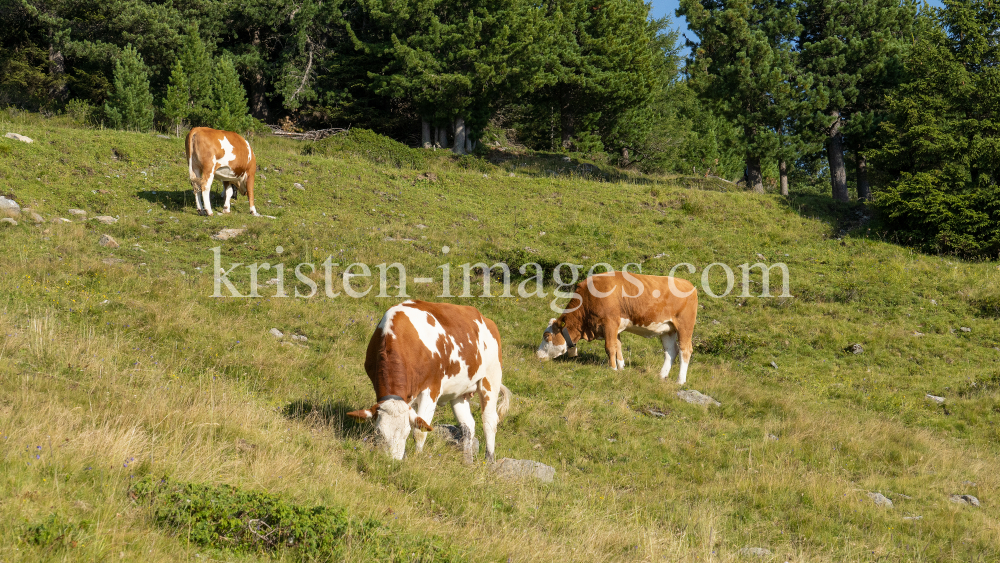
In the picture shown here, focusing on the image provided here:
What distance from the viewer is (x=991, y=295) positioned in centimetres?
1939

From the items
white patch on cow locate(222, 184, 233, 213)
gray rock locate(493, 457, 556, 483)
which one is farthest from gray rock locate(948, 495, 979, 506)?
white patch on cow locate(222, 184, 233, 213)

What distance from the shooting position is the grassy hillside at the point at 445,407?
5320 millimetres

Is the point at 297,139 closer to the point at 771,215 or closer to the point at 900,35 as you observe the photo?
the point at 771,215

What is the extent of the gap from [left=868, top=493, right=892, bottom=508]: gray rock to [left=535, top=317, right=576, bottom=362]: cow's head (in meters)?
6.57

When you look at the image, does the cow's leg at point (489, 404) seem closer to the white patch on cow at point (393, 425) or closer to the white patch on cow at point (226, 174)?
the white patch on cow at point (393, 425)

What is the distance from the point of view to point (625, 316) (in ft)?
46.2

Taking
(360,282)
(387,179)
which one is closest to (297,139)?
(387,179)

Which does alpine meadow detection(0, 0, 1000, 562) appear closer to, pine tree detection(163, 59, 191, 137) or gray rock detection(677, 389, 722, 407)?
gray rock detection(677, 389, 722, 407)

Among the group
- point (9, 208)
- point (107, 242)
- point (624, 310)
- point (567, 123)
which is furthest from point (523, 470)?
point (567, 123)

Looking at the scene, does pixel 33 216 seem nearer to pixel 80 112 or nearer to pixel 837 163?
pixel 80 112

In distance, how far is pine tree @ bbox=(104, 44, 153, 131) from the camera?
29.9 meters

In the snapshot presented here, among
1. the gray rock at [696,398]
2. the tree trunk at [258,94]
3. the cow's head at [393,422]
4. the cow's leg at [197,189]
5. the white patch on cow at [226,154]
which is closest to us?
the cow's head at [393,422]

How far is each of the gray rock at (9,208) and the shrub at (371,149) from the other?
46.4 feet

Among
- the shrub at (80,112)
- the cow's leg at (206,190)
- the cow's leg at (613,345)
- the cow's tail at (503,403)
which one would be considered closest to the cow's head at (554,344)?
the cow's leg at (613,345)
